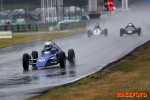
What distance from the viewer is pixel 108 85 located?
542 inches

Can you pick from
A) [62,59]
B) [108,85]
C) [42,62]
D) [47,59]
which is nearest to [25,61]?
[42,62]

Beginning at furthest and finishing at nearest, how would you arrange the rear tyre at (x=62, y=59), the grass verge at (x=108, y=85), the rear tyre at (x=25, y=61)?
the rear tyre at (x=25, y=61) → the rear tyre at (x=62, y=59) → the grass verge at (x=108, y=85)

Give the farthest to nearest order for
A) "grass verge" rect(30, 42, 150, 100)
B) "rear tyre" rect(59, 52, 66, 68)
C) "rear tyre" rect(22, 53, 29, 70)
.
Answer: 1. "rear tyre" rect(22, 53, 29, 70)
2. "rear tyre" rect(59, 52, 66, 68)
3. "grass verge" rect(30, 42, 150, 100)

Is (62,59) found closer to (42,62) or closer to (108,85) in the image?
(42,62)

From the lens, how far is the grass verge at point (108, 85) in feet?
39.2

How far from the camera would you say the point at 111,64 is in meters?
19.8

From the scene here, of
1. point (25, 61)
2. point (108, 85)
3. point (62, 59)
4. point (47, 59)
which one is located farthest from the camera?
point (25, 61)

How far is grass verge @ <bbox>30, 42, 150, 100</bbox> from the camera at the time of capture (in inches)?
471

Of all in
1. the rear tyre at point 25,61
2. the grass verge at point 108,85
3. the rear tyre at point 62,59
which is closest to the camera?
the grass verge at point 108,85

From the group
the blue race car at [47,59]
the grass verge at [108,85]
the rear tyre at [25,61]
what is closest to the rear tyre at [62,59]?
the blue race car at [47,59]

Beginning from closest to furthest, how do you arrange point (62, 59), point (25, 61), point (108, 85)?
point (108, 85) → point (62, 59) → point (25, 61)

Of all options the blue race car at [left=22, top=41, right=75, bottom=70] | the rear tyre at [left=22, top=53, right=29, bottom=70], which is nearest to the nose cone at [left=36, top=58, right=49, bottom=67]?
the blue race car at [left=22, top=41, right=75, bottom=70]

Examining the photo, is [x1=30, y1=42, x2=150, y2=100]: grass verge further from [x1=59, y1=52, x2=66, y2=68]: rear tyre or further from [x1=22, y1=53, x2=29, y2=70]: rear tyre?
[x1=22, y1=53, x2=29, y2=70]: rear tyre

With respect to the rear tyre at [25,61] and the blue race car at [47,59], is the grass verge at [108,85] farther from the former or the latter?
the rear tyre at [25,61]
